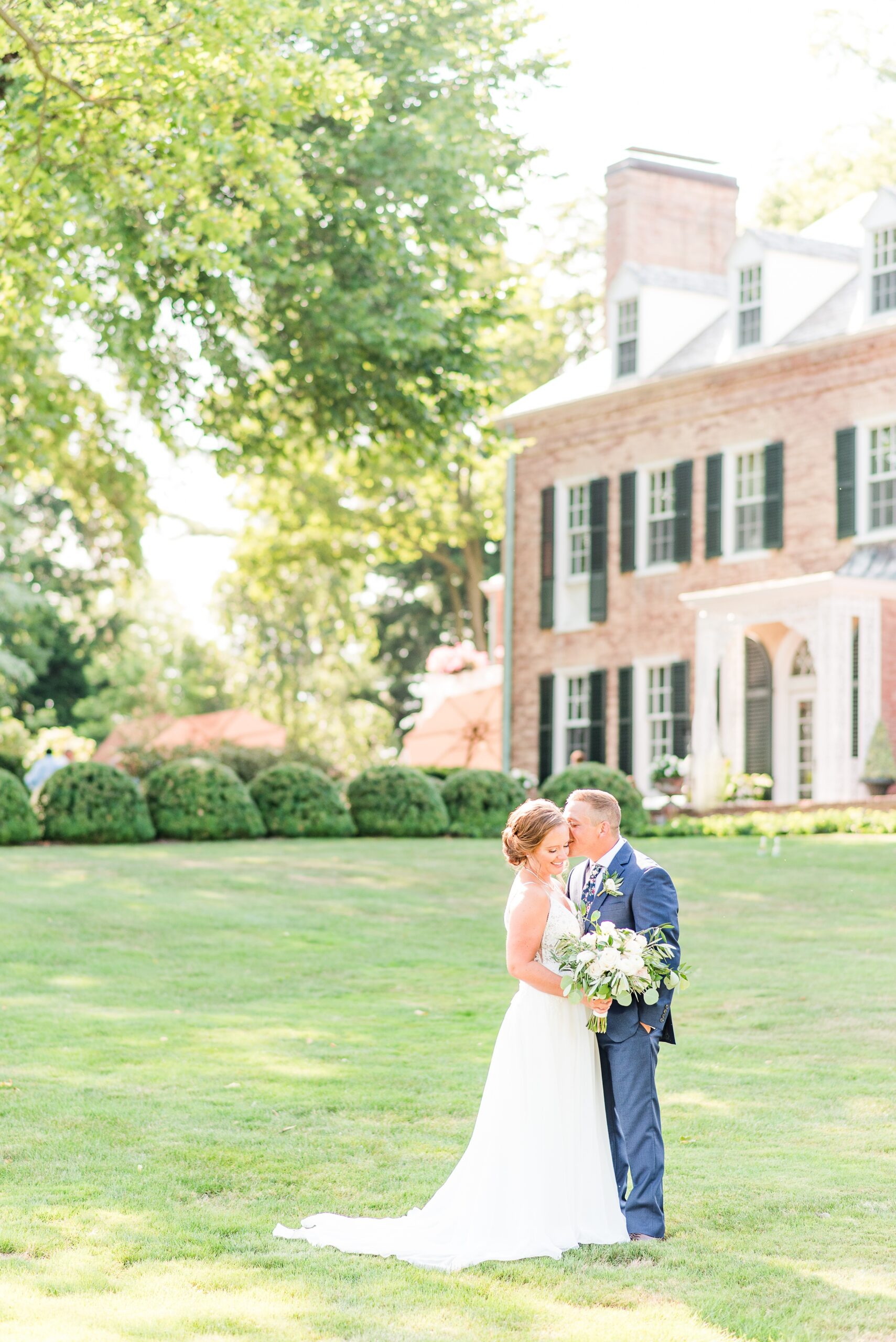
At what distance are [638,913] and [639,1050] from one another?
489 millimetres

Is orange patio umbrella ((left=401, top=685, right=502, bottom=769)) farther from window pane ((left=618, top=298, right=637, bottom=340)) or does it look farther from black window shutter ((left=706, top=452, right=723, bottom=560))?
window pane ((left=618, top=298, right=637, bottom=340))

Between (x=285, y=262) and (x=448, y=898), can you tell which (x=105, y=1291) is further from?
(x=285, y=262)

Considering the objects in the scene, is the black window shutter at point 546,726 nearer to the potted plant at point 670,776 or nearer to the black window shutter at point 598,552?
the black window shutter at point 598,552

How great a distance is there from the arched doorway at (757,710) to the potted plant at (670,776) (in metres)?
1.80

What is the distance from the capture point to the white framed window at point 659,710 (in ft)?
91.9

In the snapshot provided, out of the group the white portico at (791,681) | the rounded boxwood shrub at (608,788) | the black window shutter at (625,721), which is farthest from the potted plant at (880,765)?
the black window shutter at (625,721)

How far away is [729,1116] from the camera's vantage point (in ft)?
27.4

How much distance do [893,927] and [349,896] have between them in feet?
15.8

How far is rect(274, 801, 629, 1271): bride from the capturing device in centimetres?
604

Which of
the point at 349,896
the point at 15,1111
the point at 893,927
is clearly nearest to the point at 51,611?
the point at 349,896

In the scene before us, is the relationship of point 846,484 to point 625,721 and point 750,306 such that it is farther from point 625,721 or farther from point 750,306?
point 625,721

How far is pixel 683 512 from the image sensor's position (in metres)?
28.0

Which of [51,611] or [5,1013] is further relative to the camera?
[51,611]

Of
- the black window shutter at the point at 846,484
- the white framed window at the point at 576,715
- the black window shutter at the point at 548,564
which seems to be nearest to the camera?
the black window shutter at the point at 846,484
